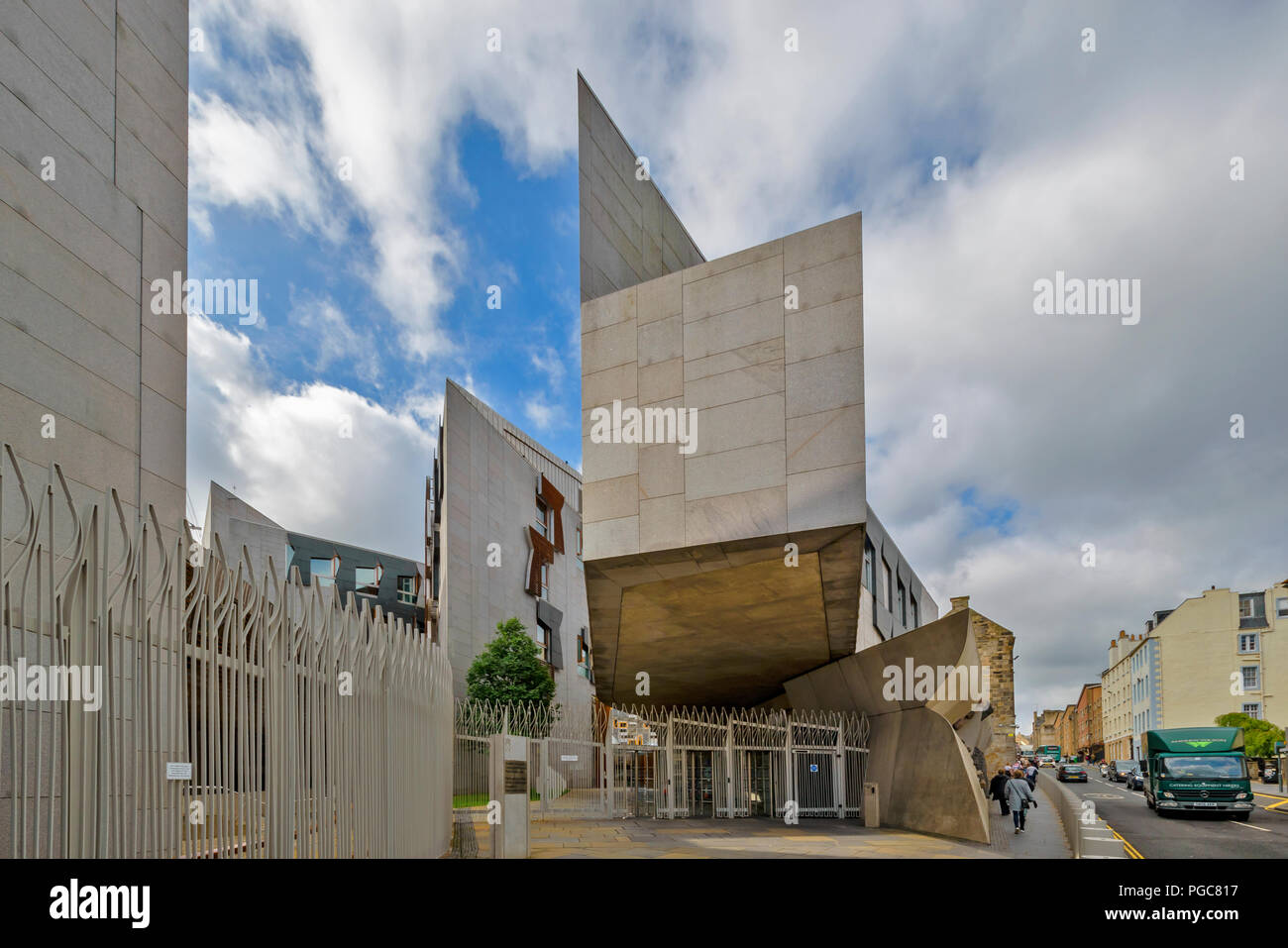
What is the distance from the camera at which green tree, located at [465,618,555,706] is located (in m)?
38.4

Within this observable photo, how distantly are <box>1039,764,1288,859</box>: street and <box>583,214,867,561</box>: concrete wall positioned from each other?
859 cm

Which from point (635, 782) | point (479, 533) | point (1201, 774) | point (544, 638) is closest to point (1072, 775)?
point (1201, 774)

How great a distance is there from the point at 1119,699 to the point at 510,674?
80064 mm

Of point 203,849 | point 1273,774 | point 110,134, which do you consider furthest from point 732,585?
point 1273,774

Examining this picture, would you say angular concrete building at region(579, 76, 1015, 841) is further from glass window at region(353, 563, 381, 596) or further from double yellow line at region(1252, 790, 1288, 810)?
glass window at region(353, 563, 381, 596)

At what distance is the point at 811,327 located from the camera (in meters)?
20.1

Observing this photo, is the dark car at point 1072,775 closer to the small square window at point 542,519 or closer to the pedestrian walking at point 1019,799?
the small square window at point 542,519

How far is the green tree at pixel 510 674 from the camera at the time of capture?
126 ft

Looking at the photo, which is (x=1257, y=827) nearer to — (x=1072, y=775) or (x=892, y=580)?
(x=892, y=580)

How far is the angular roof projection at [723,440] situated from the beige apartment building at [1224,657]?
186 ft

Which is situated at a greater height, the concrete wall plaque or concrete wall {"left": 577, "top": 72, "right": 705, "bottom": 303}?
concrete wall {"left": 577, "top": 72, "right": 705, "bottom": 303}

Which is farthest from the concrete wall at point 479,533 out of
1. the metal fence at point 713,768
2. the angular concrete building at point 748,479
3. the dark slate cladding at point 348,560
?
the metal fence at point 713,768

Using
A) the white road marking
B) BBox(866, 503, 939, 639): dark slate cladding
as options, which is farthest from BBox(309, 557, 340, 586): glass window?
the white road marking
